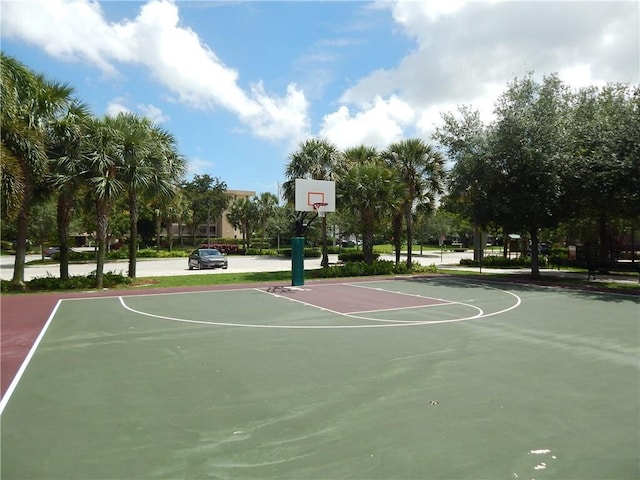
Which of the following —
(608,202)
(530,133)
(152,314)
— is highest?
(530,133)

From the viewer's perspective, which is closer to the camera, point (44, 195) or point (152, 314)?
point (152, 314)

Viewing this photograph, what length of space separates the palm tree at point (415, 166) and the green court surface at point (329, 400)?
17238mm

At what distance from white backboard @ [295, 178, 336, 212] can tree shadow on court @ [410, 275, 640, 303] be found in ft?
19.3

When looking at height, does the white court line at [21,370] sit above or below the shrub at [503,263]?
below

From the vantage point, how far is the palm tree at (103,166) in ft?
59.2

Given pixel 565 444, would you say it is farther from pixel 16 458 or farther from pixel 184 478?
pixel 16 458

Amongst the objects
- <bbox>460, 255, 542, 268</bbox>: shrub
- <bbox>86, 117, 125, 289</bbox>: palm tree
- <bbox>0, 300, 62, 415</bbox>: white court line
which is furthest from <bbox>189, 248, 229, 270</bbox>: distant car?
<bbox>0, 300, 62, 415</bbox>: white court line

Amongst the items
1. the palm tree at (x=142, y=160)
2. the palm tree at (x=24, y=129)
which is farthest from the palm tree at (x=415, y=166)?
the palm tree at (x=24, y=129)

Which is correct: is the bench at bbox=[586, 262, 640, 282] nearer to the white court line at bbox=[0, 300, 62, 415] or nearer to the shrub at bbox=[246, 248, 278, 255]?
the white court line at bbox=[0, 300, 62, 415]

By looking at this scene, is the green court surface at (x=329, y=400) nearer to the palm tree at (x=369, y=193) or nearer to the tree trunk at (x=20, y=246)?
the tree trunk at (x=20, y=246)

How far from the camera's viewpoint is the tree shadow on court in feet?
56.1

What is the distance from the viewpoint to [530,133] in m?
21.0

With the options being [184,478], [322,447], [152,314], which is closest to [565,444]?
[322,447]

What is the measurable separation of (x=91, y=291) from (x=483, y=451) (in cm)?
1774
